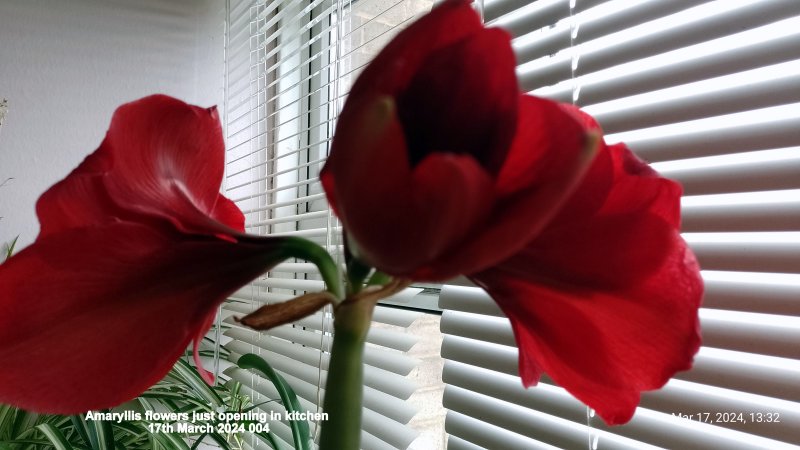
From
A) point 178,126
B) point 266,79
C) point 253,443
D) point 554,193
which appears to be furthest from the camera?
point 266,79

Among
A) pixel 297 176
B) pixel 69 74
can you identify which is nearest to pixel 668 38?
pixel 297 176

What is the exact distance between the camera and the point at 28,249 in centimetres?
22

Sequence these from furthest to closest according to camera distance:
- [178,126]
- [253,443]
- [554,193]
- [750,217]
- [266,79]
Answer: [266,79] → [253,443] → [750,217] → [178,126] → [554,193]

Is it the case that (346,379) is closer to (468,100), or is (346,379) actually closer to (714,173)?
(468,100)

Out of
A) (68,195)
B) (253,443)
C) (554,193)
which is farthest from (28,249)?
(253,443)

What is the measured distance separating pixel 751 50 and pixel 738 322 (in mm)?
256

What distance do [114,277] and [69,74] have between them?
1709 mm

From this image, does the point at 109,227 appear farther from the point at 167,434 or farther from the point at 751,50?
the point at 167,434

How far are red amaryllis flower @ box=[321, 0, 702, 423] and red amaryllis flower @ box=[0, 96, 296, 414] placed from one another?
0.07 m

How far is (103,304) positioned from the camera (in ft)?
0.77

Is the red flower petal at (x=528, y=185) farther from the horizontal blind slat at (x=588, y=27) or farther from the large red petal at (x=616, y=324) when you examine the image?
the horizontal blind slat at (x=588, y=27)

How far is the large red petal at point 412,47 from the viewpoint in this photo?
175mm

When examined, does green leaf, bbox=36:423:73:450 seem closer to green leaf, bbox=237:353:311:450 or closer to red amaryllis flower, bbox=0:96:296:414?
green leaf, bbox=237:353:311:450

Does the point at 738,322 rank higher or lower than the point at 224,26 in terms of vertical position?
lower
